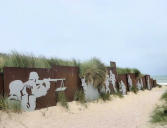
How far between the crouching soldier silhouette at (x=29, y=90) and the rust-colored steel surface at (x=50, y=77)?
0.10m

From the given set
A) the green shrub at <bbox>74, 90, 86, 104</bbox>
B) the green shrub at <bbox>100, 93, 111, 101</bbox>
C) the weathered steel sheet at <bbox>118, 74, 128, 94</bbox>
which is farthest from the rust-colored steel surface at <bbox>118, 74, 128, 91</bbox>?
the green shrub at <bbox>74, 90, 86, 104</bbox>

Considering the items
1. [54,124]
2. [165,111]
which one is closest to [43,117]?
[54,124]

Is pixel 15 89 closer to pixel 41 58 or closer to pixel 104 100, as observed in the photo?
pixel 41 58

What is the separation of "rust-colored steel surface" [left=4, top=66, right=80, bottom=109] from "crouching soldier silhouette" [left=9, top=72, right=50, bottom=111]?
10cm

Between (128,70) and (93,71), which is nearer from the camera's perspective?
(93,71)

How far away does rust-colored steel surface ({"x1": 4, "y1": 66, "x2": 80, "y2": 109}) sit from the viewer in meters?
6.00

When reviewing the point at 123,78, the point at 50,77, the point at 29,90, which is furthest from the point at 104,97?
the point at 123,78

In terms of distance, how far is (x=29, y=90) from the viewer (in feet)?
21.4

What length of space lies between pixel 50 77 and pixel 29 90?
1.16 metres

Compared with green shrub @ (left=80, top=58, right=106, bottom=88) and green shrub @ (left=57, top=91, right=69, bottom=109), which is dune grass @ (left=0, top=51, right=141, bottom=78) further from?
green shrub @ (left=57, top=91, right=69, bottom=109)

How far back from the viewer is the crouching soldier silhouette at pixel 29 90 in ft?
19.8

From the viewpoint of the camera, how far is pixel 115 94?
11.7m

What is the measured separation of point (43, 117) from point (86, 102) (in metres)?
2.85

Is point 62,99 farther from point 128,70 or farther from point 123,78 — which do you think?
point 128,70
